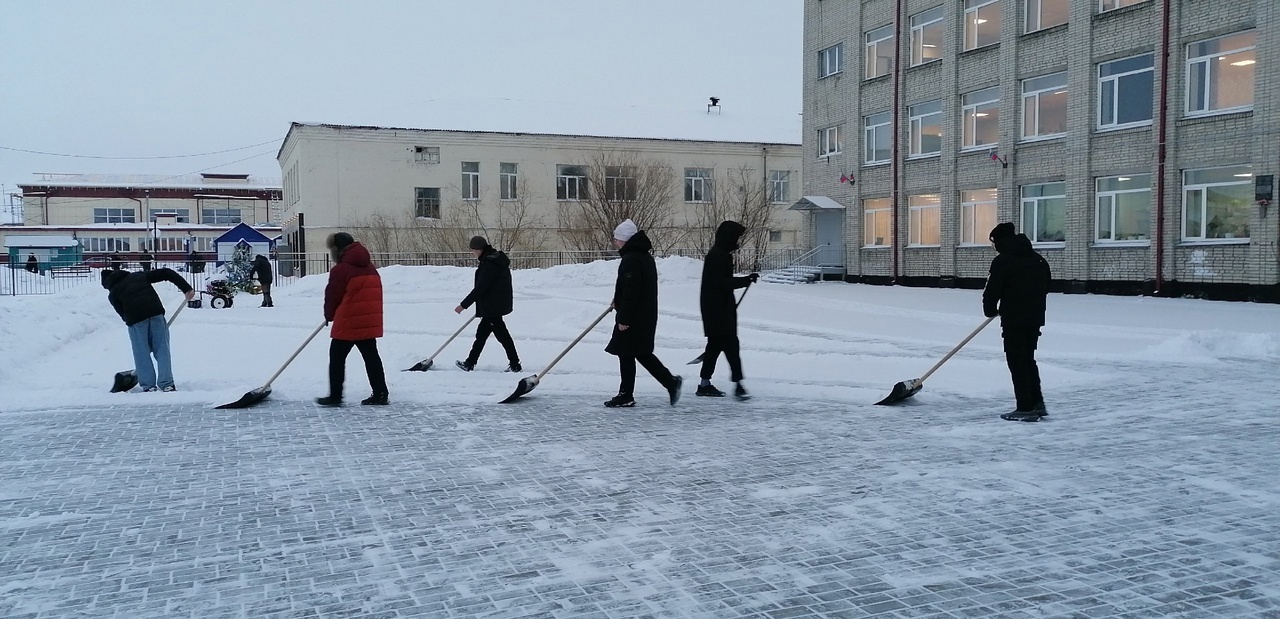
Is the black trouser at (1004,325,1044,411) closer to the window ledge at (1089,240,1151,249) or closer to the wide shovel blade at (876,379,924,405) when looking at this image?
the wide shovel blade at (876,379,924,405)

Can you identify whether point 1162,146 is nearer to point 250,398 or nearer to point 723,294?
point 723,294

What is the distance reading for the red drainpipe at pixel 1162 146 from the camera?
23688 millimetres

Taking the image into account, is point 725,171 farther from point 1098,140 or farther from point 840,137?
point 1098,140

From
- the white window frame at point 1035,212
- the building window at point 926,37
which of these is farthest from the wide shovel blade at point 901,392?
the building window at point 926,37

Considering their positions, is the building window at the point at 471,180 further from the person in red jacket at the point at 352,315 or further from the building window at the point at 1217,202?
the person in red jacket at the point at 352,315

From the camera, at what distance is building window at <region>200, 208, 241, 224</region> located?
3501 inches

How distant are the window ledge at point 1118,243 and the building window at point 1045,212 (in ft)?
3.83

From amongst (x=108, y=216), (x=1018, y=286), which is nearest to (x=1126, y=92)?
(x=1018, y=286)

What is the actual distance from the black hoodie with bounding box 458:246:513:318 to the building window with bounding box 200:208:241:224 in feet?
278

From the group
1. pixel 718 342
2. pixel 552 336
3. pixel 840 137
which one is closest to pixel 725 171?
pixel 840 137

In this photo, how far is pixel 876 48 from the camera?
35031 millimetres

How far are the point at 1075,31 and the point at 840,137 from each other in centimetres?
1154

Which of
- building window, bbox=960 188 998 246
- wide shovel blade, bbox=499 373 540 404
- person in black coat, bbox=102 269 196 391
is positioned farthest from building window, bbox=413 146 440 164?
wide shovel blade, bbox=499 373 540 404

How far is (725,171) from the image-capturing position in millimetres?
50656
